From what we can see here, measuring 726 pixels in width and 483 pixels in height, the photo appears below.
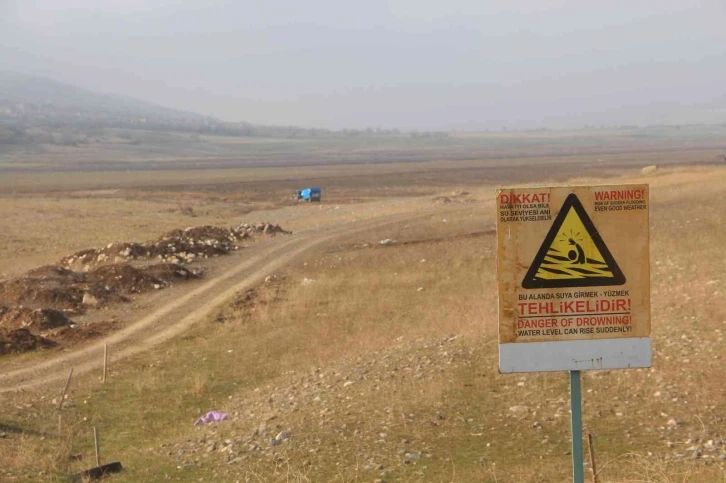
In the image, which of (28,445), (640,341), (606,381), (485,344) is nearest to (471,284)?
(485,344)

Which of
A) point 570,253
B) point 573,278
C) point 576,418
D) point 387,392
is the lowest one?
point 387,392

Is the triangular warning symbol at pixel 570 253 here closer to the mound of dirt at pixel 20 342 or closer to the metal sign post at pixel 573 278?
the metal sign post at pixel 573 278

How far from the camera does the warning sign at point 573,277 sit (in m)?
5.44

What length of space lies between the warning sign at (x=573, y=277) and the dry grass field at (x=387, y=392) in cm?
186

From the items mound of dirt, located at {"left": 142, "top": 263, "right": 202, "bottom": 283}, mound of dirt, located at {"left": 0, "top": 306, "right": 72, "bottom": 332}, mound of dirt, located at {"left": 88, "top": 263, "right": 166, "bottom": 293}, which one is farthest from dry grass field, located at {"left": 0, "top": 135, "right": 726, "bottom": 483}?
mound of dirt, located at {"left": 88, "top": 263, "right": 166, "bottom": 293}

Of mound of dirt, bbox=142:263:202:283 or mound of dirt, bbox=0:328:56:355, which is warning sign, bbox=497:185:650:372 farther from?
mound of dirt, bbox=142:263:202:283

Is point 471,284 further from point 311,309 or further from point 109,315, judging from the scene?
point 109,315

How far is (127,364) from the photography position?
1833cm

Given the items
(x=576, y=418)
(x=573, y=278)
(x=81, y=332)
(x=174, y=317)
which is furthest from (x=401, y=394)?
(x=174, y=317)

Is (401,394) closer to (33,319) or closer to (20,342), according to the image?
(20,342)

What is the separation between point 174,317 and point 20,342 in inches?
172

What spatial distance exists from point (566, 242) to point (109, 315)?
19.7 m

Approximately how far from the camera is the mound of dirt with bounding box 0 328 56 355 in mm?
19328

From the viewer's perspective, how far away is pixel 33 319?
864 inches
